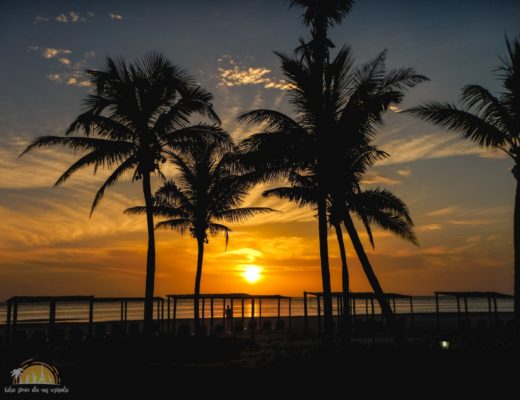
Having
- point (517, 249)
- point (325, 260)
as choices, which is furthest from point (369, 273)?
point (517, 249)

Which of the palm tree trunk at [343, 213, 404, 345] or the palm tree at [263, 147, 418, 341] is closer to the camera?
the palm tree trunk at [343, 213, 404, 345]

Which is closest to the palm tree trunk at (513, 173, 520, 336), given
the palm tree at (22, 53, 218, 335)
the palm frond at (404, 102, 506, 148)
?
the palm frond at (404, 102, 506, 148)

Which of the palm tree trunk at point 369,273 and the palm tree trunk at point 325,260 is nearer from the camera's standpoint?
the palm tree trunk at point 369,273

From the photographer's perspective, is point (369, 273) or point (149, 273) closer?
point (369, 273)

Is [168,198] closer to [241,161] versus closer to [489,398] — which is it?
[241,161]

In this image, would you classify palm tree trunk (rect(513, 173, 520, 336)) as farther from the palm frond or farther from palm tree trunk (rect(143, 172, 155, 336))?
palm tree trunk (rect(143, 172, 155, 336))

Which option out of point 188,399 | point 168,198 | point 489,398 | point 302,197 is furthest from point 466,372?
point 168,198

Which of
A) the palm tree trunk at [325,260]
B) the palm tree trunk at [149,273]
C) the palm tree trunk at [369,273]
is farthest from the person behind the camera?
the palm tree trunk at [149,273]

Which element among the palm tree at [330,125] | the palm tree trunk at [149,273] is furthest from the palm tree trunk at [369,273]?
the palm tree trunk at [149,273]

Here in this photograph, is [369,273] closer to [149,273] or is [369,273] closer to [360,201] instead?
[360,201]

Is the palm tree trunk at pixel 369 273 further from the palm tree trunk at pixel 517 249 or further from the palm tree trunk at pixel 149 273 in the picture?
the palm tree trunk at pixel 149 273

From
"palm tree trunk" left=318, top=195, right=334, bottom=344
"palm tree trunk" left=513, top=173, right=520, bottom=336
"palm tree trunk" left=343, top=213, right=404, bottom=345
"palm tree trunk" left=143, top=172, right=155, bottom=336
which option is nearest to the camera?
"palm tree trunk" left=513, top=173, right=520, bottom=336

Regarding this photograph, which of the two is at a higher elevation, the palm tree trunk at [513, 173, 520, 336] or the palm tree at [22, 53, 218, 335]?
the palm tree at [22, 53, 218, 335]

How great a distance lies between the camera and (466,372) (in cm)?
1118
